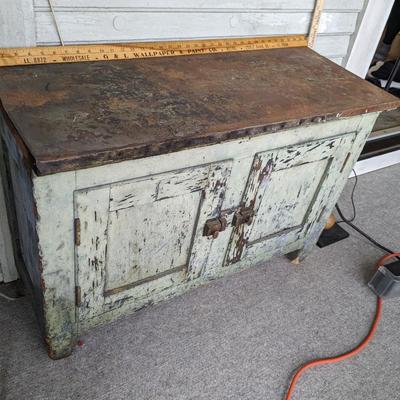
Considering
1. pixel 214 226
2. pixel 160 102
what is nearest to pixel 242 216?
pixel 214 226

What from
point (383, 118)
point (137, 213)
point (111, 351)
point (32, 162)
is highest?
point (32, 162)

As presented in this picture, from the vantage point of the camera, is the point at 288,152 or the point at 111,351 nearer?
the point at 288,152

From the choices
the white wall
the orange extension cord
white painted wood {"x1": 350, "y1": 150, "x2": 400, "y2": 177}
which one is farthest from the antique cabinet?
white painted wood {"x1": 350, "y1": 150, "x2": 400, "y2": 177}

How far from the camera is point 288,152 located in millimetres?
1310

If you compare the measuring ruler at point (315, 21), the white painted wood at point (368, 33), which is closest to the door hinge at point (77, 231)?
the measuring ruler at point (315, 21)

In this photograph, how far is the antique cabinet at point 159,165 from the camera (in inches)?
38.2

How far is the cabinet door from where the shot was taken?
1.07m

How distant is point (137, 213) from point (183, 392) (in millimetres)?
688

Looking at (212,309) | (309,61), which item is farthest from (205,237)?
(309,61)

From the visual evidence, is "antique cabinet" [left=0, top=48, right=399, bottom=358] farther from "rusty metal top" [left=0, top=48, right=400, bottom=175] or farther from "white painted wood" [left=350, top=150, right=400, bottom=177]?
"white painted wood" [left=350, top=150, right=400, bottom=177]

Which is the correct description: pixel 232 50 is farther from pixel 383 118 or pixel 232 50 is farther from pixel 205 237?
pixel 383 118

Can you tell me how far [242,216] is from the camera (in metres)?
1.39

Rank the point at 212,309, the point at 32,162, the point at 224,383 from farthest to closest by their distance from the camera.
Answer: the point at 212,309 < the point at 224,383 < the point at 32,162

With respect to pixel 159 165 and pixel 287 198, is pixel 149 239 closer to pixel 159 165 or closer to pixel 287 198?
pixel 159 165
